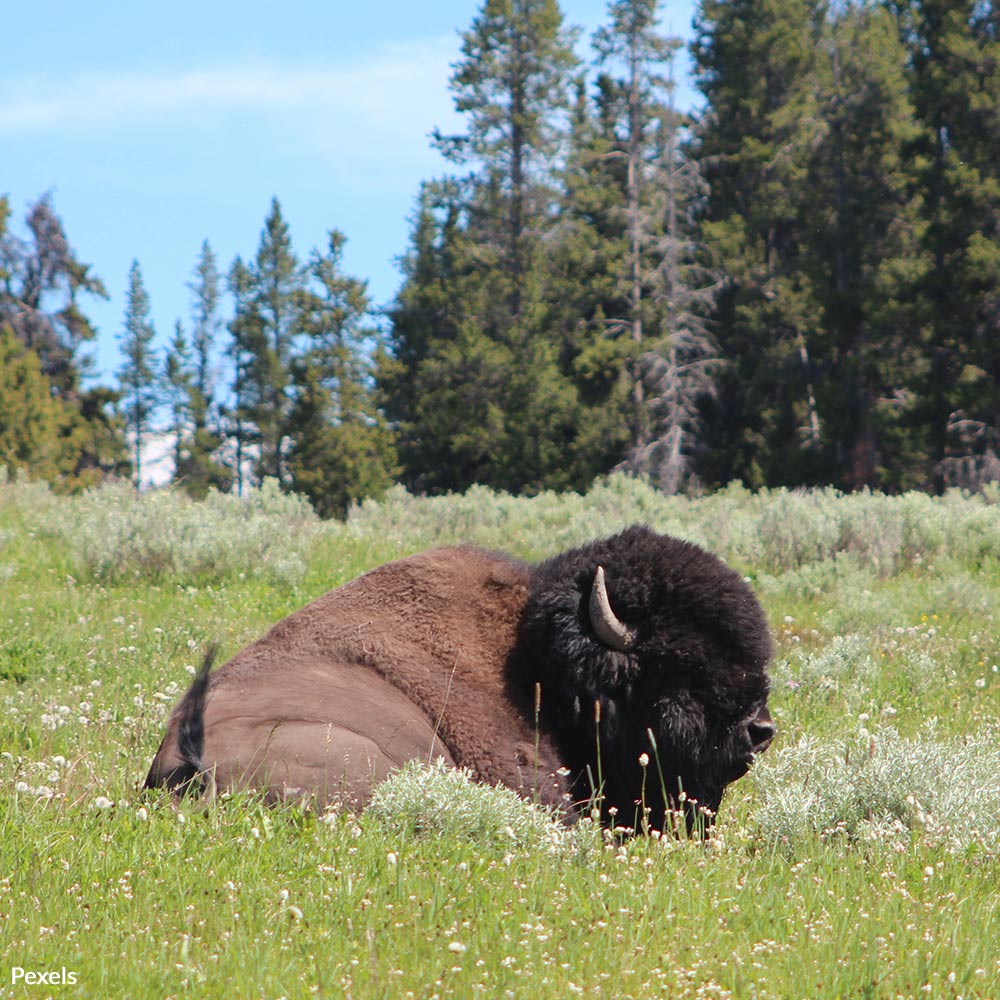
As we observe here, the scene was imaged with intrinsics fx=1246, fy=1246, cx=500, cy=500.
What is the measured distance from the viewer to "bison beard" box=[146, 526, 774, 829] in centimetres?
470

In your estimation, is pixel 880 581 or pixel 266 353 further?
pixel 266 353

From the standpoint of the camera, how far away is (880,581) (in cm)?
1206

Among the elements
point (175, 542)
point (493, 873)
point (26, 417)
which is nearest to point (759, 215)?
point (26, 417)

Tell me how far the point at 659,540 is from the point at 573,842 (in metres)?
1.39

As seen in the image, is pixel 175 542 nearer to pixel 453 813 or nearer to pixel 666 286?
pixel 453 813

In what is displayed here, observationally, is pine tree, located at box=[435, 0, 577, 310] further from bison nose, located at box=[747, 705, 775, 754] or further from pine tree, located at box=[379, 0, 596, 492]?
bison nose, located at box=[747, 705, 775, 754]

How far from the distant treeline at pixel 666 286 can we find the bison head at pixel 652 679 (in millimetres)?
31104

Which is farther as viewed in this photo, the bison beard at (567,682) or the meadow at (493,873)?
the bison beard at (567,682)

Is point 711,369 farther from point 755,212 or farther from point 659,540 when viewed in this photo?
point 659,540

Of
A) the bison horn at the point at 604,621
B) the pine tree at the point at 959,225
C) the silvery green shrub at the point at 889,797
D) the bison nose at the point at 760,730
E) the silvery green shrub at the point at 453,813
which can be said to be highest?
the pine tree at the point at 959,225

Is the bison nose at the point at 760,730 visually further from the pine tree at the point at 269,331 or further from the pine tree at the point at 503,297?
the pine tree at the point at 269,331

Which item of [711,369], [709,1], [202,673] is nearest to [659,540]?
[202,673]

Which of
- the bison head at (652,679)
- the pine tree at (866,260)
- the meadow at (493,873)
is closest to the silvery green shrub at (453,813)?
the meadow at (493,873)

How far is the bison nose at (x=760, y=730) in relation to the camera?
15.9 ft
